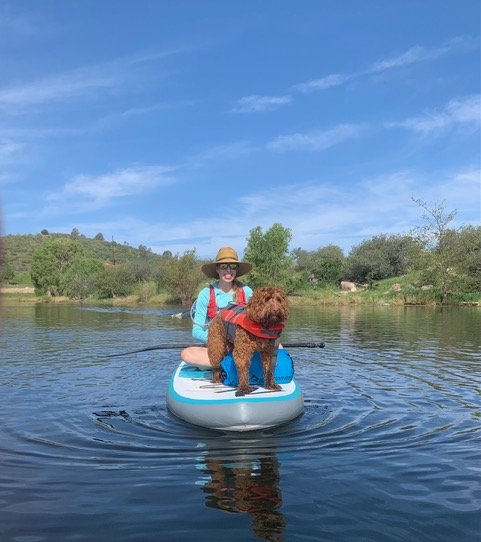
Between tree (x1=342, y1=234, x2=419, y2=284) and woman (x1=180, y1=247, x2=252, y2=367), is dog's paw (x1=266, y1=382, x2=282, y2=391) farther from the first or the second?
tree (x1=342, y1=234, x2=419, y2=284)

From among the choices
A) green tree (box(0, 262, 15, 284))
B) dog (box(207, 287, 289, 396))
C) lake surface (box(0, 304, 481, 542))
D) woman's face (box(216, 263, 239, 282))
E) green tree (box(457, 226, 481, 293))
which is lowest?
lake surface (box(0, 304, 481, 542))

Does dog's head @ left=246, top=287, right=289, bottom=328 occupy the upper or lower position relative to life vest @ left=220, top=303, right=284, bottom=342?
upper

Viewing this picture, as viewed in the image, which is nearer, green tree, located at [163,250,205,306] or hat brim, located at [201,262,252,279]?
hat brim, located at [201,262,252,279]

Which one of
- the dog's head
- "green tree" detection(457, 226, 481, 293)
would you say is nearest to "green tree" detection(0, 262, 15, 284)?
the dog's head

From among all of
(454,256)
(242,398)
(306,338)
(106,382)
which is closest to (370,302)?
(454,256)

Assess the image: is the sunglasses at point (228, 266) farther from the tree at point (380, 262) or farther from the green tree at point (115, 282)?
the green tree at point (115, 282)

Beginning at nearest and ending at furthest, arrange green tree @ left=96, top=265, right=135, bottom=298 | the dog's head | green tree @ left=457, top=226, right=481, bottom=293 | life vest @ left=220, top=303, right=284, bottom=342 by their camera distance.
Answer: the dog's head < life vest @ left=220, top=303, right=284, bottom=342 < green tree @ left=457, top=226, right=481, bottom=293 < green tree @ left=96, top=265, right=135, bottom=298

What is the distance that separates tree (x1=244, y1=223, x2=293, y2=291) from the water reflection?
4477 centimetres

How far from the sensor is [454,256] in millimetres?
40781

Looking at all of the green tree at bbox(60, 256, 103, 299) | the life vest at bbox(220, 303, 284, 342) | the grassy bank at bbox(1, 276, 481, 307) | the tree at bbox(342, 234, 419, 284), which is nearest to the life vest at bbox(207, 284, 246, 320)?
the life vest at bbox(220, 303, 284, 342)

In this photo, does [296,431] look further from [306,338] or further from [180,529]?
[306,338]

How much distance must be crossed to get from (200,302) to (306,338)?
9283mm

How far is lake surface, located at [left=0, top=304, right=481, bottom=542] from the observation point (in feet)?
12.4

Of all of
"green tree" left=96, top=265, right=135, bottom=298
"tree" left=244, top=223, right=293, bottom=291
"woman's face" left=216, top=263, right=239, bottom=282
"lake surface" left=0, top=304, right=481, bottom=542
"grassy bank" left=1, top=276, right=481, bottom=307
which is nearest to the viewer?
"lake surface" left=0, top=304, right=481, bottom=542
